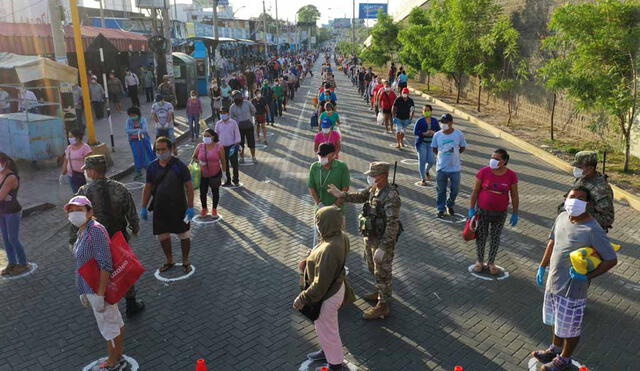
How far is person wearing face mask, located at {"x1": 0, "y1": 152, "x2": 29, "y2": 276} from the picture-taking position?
6218 mm

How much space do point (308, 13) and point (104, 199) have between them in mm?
183708

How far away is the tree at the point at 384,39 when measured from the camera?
1610 inches

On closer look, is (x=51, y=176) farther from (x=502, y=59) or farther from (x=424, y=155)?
(x=502, y=59)

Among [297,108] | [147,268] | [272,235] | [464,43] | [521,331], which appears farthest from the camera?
[297,108]

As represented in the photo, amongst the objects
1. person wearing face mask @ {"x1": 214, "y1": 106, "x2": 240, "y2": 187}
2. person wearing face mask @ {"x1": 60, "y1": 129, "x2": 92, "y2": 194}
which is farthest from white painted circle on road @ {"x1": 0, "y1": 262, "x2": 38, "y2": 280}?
person wearing face mask @ {"x1": 214, "y1": 106, "x2": 240, "y2": 187}

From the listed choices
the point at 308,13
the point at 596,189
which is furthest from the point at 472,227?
the point at 308,13

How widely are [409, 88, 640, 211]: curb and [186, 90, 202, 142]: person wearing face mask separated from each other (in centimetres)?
1010

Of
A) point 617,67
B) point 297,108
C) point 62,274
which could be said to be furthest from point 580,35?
point 297,108

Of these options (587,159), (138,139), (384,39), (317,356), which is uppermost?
(384,39)

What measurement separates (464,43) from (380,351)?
18.3m

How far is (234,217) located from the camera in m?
9.05

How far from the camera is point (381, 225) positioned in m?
5.20

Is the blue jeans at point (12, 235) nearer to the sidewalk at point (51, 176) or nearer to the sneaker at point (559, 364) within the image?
the sidewalk at point (51, 176)

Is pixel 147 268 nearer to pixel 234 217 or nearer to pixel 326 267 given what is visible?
pixel 234 217
